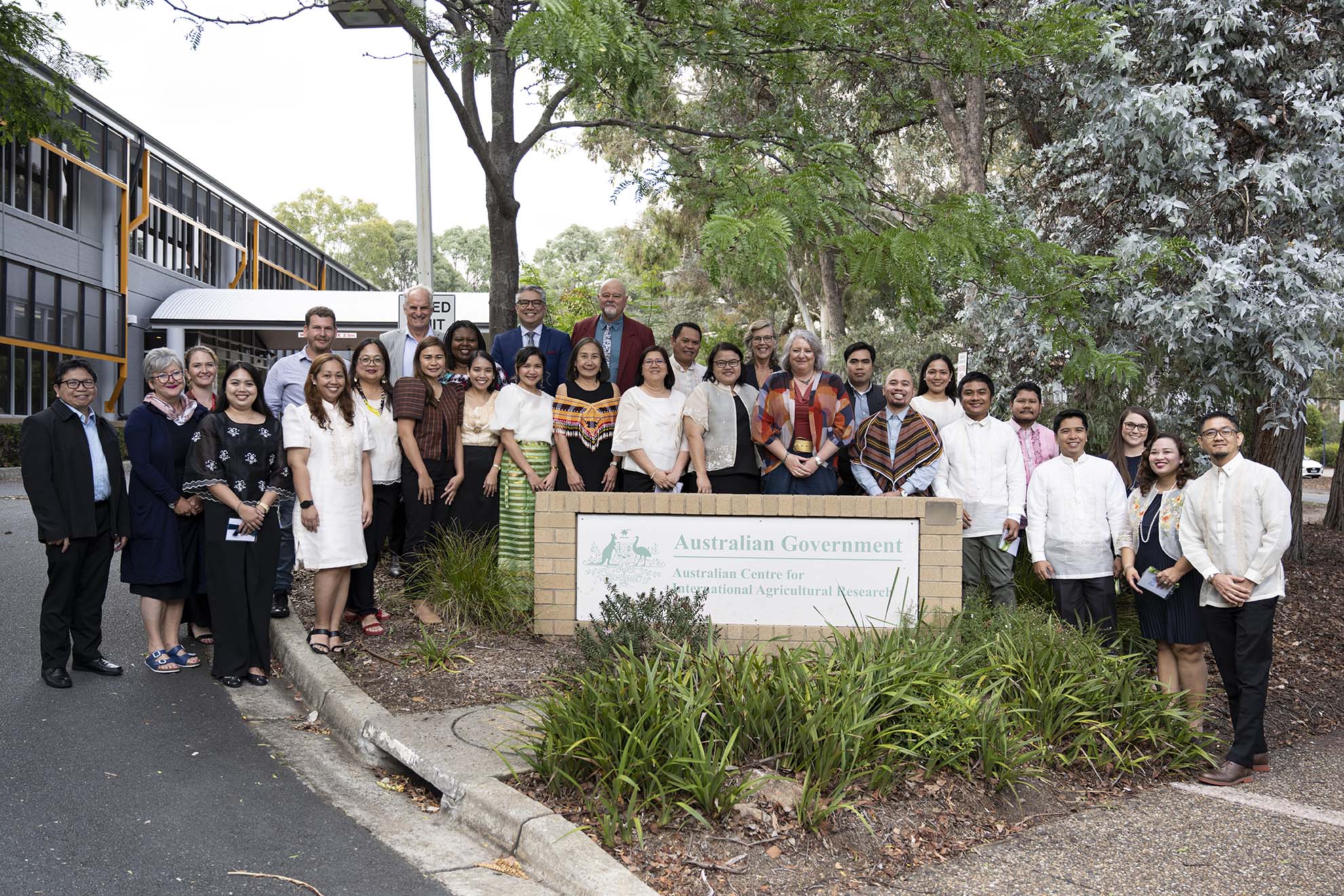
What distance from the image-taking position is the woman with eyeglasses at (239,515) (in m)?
6.38

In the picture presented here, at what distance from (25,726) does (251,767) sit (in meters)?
1.39

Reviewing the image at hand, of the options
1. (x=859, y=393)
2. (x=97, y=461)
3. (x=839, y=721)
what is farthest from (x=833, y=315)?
(x=839, y=721)

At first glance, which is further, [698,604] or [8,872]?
[698,604]

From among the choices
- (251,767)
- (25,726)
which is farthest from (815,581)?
(25,726)

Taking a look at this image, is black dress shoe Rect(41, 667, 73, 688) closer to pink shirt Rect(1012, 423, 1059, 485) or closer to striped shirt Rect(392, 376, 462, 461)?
striped shirt Rect(392, 376, 462, 461)

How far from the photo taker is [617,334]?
28.6ft

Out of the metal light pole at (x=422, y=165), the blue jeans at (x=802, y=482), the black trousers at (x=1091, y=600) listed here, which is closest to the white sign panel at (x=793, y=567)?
the blue jeans at (x=802, y=482)

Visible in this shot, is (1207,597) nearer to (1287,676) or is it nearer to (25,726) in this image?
(1287,676)

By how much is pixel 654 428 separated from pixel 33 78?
8486 mm

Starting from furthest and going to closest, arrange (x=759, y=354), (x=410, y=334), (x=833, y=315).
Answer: (x=833, y=315) → (x=410, y=334) → (x=759, y=354)

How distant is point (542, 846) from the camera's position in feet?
13.5

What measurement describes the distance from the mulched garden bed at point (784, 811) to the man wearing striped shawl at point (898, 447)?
2.29 m

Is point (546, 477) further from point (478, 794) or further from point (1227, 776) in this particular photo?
point (1227, 776)

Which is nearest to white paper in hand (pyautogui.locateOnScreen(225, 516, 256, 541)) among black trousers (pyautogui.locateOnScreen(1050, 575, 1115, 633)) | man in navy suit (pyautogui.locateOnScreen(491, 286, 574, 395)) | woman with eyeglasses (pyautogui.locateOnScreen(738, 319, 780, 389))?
man in navy suit (pyautogui.locateOnScreen(491, 286, 574, 395))
